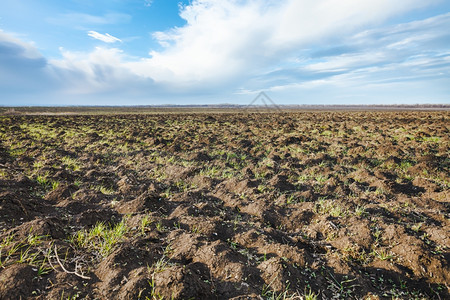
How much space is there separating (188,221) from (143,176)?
3692mm

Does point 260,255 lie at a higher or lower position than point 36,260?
lower

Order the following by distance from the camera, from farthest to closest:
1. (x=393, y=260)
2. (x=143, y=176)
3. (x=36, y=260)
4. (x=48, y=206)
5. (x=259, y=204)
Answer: (x=143, y=176), (x=259, y=204), (x=48, y=206), (x=393, y=260), (x=36, y=260)

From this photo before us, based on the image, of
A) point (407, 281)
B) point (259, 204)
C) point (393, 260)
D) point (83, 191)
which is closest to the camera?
point (407, 281)

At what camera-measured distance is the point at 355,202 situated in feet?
17.0

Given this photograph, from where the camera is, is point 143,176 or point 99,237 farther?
point 143,176

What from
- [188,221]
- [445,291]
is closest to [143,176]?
[188,221]

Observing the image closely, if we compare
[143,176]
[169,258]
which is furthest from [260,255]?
[143,176]

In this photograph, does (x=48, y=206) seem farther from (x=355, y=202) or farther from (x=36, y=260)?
→ (x=355, y=202)

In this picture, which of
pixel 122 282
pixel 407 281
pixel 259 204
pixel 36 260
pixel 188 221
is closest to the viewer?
pixel 122 282

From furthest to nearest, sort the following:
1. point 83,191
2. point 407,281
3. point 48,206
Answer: point 83,191, point 48,206, point 407,281

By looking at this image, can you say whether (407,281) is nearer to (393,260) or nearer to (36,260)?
(393,260)

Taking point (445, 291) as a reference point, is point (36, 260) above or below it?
above

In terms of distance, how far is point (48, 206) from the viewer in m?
4.58

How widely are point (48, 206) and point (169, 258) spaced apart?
2.97 m
